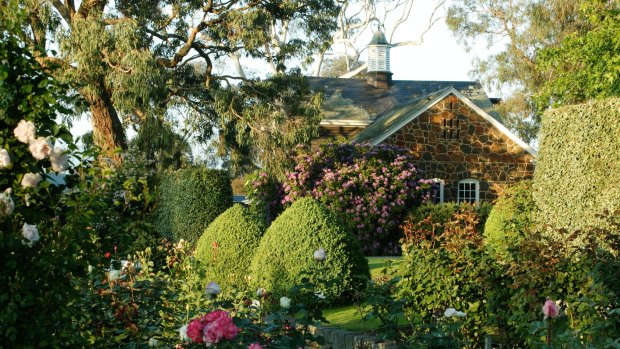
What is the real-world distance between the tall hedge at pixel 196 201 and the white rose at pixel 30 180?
1470cm

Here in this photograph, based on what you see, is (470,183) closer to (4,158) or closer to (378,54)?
(378,54)

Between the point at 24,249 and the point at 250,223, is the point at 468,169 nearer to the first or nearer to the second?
the point at 250,223

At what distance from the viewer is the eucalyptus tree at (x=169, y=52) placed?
19219 millimetres

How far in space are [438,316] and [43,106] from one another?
3953mm

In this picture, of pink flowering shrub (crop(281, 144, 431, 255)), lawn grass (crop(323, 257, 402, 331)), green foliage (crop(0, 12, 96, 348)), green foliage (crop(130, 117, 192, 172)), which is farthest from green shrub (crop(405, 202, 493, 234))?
green foliage (crop(0, 12, 96, 348))

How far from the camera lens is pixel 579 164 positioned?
400 inches

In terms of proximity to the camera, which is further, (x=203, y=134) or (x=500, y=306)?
(x=203, y=134)

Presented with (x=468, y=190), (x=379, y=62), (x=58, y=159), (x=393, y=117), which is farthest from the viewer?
(x=379, y=62)

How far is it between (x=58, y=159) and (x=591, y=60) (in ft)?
57.4

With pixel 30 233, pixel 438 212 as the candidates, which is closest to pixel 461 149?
pixel 438 212

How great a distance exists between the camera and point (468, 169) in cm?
2500

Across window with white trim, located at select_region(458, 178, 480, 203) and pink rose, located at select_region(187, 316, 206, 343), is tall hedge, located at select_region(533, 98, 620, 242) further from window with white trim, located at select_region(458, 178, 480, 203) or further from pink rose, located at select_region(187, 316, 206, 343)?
window with white trim, located at select_region(458, 178, 480, 203)

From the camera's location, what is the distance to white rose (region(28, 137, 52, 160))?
3873mm

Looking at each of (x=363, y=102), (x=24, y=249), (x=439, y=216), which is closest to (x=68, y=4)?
(x=439, y=216)
